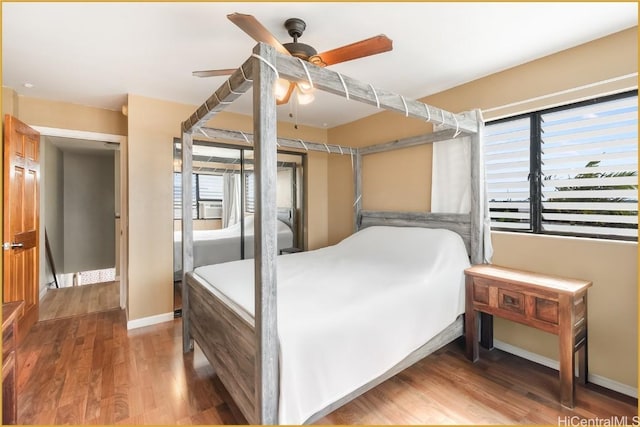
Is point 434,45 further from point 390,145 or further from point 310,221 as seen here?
point 310,221

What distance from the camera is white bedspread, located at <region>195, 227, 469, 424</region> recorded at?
140 cm

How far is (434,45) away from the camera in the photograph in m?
2.08

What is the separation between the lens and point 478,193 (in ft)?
8.32

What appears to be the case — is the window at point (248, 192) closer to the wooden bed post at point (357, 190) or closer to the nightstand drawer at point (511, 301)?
the wooden bed post at point (357, 190)

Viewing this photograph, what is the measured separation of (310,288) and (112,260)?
5345 mm

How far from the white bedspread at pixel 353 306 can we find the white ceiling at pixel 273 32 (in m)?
1.48

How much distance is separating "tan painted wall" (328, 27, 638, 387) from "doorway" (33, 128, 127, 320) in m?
4.57

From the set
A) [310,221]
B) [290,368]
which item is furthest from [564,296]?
[310,221]

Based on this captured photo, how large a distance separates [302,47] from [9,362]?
83.5 inches

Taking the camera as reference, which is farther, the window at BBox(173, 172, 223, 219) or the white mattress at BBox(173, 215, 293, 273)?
the window at BBox(173, 172, 223, 219)

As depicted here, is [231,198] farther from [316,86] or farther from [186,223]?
[316,86]

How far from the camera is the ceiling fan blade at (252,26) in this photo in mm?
1352

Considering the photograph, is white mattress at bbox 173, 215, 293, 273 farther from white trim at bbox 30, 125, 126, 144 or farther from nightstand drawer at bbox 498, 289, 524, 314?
nightstand drawer at bbox 498, 289, 524, 314

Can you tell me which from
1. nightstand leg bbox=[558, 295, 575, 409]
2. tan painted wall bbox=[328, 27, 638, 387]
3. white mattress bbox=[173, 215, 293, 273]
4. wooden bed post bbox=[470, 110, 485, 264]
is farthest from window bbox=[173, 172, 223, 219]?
nightstand leg bbox=[558, 295, 575, 409]
